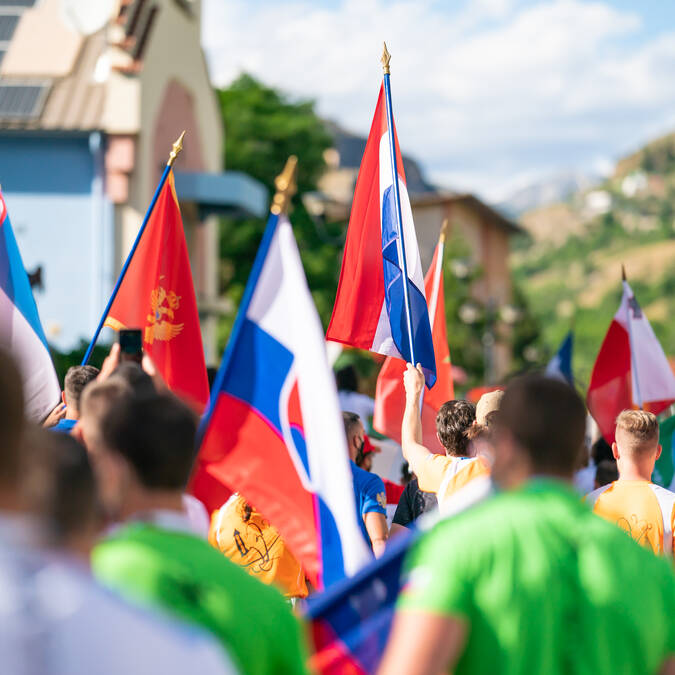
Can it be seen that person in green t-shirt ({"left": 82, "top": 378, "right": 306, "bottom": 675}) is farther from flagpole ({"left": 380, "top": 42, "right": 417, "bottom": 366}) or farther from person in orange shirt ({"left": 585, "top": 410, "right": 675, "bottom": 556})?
flagpole ({"left": 380, "top": 42, "right": 417, "bottom": 366})

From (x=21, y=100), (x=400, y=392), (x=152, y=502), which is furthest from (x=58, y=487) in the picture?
(x=21, y=100)

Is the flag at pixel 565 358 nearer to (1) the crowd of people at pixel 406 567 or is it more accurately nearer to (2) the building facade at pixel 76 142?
(1) the crowd of people at pixel 406 567

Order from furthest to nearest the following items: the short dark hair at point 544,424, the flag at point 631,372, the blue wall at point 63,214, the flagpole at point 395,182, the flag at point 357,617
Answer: the blue wall at point 63,214 < the flag at point 631,372 < the flagpole at point 395,182 < the flag at point 357,617 < the short dark hair at point 544,424

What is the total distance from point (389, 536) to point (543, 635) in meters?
2.89

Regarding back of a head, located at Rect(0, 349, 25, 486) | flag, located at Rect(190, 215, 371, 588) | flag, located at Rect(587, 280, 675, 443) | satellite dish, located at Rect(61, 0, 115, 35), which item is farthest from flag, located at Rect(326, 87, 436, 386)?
satellite dish, located at Rect(61, 0, 115, 35)

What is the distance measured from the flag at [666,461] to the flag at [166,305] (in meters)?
3.52

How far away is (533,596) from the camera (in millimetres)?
2418

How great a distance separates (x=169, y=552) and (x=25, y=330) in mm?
3740

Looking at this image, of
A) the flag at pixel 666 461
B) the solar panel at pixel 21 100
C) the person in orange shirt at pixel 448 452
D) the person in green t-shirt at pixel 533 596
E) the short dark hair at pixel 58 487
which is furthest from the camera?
the solar panel at pixel 21 100

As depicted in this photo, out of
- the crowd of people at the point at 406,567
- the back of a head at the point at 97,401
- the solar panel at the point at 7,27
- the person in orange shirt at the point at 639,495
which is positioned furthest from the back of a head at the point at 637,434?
the solar panel at the point at 7,27

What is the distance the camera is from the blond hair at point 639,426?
4926mm

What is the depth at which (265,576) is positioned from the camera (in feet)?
16.2

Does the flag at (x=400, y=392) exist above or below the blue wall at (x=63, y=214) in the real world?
below

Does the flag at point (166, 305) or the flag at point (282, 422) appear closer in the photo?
the flag at point (282, 422)
